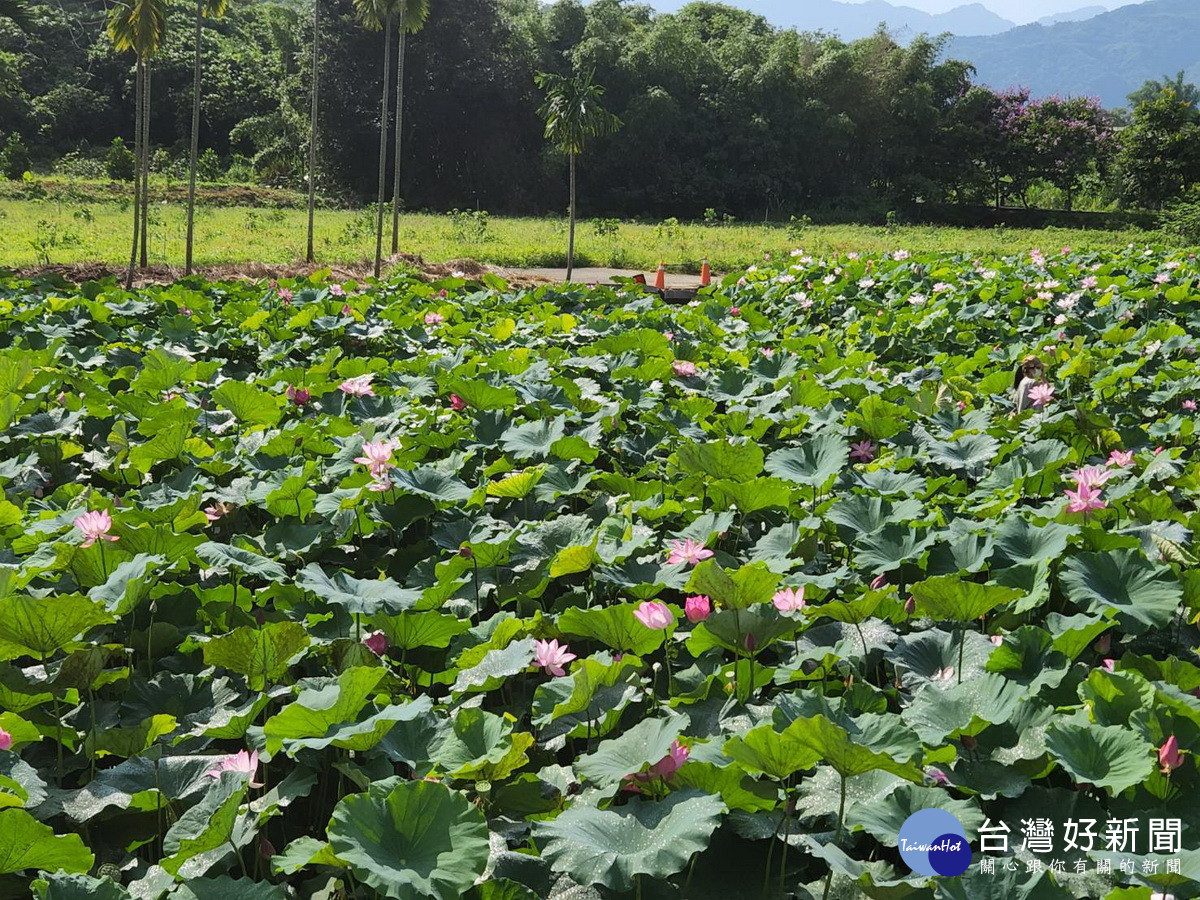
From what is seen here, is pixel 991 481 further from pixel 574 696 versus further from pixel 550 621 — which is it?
pixel 574 696

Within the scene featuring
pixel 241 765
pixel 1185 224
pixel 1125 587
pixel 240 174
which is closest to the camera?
pixel 241 765

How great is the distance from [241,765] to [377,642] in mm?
430

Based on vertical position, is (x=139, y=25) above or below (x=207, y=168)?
below

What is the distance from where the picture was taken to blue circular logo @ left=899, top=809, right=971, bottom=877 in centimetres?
117

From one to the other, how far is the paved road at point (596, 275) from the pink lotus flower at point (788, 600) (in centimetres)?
1398

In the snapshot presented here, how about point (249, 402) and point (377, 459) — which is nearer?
point (377, 459)

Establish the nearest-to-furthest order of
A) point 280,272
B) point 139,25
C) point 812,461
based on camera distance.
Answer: point 812,461
point 139,25
point 280,272

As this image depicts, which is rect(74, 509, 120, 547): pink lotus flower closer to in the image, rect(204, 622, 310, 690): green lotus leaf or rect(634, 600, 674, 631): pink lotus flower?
rect(204, 622, 310, 690): green lotus leaf

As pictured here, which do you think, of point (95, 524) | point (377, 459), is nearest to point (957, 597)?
point (377, 459)

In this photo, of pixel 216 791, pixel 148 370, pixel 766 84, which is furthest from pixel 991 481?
pixel 766 84

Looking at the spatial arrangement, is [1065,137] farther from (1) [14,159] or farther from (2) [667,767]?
(2) [667,767]

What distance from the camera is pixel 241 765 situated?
1.40m

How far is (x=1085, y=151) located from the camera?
35656 mm

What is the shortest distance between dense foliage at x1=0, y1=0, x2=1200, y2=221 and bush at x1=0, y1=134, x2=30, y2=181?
65.6 inches
